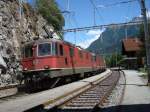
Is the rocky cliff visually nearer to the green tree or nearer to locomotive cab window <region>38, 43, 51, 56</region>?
locomotive cab window <region>38, 43, 51, 56</region>

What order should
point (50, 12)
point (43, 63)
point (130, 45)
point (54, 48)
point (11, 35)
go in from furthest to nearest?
point (130, 45), point (50, 12), point (11, 35), point (54, 48), point (43, 63)

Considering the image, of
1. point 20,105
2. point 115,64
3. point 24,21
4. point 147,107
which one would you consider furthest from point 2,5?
point 115,64

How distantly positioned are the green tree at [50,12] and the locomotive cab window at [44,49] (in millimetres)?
27048

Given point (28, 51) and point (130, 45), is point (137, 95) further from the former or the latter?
point (130, 45)

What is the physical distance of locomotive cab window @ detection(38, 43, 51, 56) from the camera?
2334 centimetres

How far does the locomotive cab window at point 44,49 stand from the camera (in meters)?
23.3

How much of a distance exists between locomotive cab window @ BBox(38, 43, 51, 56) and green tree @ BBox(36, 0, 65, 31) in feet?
88.7

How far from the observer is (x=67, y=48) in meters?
26.2

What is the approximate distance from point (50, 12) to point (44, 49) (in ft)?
97.7

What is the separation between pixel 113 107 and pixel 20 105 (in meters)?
3.57

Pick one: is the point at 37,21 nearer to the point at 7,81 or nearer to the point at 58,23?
the point at 58,23

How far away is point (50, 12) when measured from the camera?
52688mm

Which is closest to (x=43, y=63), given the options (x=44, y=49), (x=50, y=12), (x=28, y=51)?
(x=44, y=49)

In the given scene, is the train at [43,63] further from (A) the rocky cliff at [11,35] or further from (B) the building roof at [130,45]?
(B) the building roof at [130,45]
